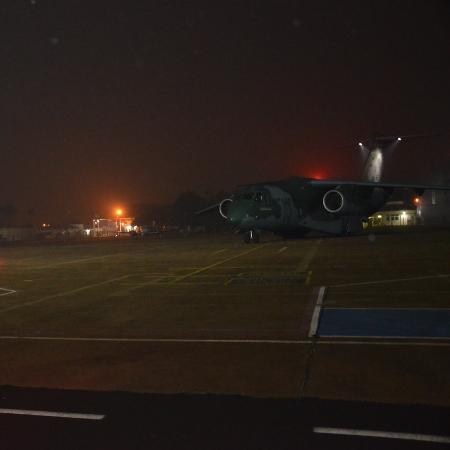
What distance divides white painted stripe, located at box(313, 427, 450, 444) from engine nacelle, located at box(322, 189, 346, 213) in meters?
32.3

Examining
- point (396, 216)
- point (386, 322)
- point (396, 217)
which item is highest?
point (396, 216)

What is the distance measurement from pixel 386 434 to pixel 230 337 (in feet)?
14.3

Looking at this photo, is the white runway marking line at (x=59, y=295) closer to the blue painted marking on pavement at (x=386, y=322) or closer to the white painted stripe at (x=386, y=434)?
the blue painted marking on pavement at (x=386, y=322)

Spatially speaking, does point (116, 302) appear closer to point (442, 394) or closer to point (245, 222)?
point (442, 394)

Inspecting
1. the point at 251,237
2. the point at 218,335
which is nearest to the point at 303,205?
the point at 251,237

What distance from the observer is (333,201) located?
36.9 meters

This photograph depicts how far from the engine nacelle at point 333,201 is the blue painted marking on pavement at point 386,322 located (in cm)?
2609

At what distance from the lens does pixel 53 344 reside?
888 centimetres

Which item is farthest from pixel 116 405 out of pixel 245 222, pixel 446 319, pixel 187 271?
pixel 245 222

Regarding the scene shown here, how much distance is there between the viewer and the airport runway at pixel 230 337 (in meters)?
6.42

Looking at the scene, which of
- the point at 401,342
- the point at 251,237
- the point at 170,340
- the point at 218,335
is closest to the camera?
the point at 401,342

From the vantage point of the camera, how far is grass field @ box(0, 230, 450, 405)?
653 centimetres

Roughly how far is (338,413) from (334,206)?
32198 mm

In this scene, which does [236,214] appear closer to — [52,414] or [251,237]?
[251,237]
